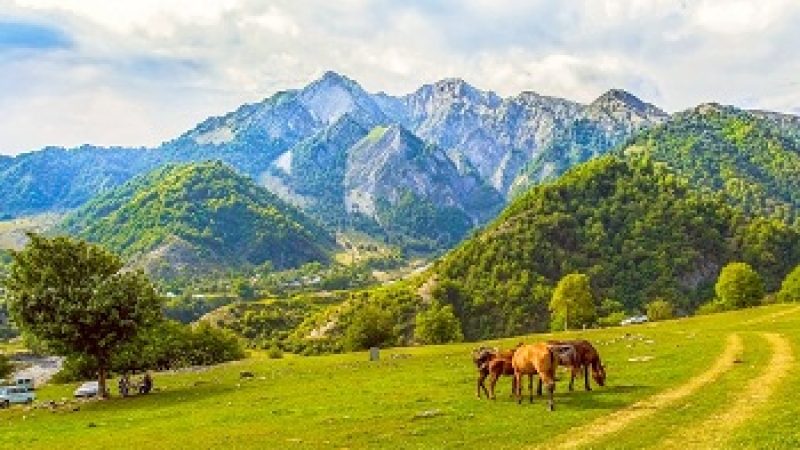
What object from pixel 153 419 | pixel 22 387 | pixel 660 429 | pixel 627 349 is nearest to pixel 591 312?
pixel 627 349

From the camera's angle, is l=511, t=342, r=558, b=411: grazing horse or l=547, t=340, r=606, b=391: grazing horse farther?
l=547, t=340, r=606, b=391: grazing horse

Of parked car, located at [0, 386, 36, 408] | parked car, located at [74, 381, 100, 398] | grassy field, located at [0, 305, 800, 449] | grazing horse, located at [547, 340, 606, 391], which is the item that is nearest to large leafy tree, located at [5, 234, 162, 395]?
grassy field, located at [0, 305, 800, 449]

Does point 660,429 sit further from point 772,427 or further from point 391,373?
point 391,373

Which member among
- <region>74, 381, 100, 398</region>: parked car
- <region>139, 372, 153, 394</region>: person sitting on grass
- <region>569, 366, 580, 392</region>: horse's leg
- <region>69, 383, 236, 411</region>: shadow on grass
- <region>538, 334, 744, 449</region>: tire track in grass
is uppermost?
<region>569, 366, 580, 392</region>: horse's leg

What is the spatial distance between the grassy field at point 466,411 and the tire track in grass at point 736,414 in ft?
0.24

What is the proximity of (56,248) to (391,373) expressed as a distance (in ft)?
112

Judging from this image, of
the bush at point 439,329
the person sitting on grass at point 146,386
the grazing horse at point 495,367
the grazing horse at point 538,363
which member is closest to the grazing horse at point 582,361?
the grazing horse at point 538,363

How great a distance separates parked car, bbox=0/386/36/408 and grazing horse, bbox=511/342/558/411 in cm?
6360

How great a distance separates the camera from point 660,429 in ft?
103

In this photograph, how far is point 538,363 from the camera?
4016 centimetres

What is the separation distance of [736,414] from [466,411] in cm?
1352

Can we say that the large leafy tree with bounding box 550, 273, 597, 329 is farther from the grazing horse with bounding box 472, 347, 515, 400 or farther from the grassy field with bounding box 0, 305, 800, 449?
the grazing horse with bounding box 472, 347, 515, 400

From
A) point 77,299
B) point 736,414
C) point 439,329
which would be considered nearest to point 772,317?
point 736,414

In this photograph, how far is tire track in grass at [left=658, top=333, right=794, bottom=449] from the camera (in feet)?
94.0
